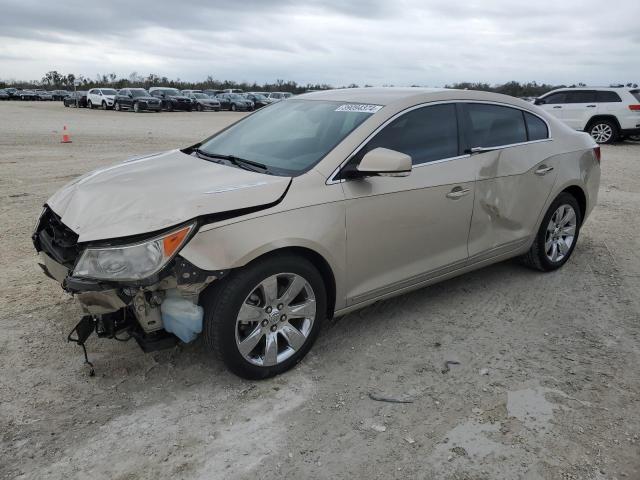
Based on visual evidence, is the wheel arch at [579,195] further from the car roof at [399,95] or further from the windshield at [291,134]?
the windshield at [291,134]

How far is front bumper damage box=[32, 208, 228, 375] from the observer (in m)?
2.87

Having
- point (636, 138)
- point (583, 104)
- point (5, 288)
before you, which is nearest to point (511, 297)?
point (5, 288)

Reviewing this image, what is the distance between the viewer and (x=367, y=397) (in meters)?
3.20

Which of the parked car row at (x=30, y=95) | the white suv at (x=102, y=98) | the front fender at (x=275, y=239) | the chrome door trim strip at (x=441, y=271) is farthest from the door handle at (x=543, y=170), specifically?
the parked car row at (x=30, y=95)

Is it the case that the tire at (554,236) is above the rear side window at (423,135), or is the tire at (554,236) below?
below

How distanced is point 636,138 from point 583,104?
14.5ft

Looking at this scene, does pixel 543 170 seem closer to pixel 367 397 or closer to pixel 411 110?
pixel 411 110

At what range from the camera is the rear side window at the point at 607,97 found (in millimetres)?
16328

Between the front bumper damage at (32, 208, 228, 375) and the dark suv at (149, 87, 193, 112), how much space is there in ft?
121

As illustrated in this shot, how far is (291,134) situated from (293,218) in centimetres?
104

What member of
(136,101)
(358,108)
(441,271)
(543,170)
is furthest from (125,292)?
(136,101)

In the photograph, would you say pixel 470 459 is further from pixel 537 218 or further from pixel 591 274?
pixel 591 274

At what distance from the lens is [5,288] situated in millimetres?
4574

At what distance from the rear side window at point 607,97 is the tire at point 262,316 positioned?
16270 millimetres
